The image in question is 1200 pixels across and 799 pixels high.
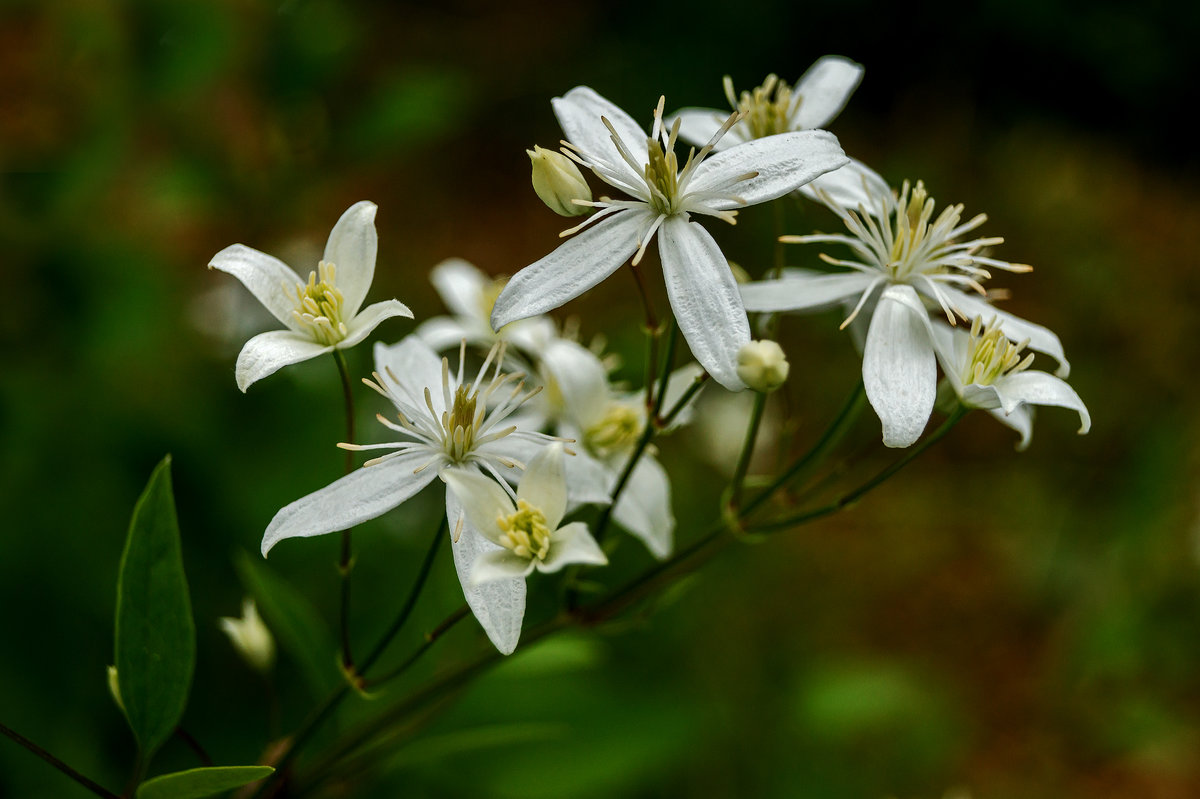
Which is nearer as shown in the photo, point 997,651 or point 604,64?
point 997,651

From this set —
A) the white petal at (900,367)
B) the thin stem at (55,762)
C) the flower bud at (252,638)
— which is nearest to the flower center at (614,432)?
the white petal at (900,367)

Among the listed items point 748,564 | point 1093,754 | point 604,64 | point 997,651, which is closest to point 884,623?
point 997,651

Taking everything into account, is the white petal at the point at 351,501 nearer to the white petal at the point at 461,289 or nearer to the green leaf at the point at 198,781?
the green leaf at the point at 198,781

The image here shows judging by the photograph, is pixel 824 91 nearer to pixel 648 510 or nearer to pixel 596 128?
pixel 596 128

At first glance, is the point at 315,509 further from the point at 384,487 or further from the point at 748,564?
the point at 748,564

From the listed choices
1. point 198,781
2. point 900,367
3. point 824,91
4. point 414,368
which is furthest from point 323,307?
point 824,91

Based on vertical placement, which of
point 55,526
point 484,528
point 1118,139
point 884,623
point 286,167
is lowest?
point 884,623
